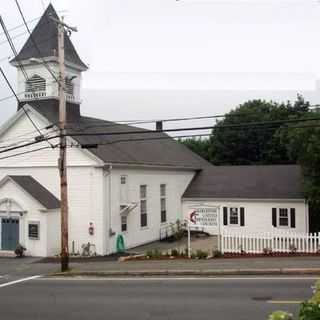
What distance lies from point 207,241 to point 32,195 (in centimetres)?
1132

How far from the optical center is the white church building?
2775 centimetres

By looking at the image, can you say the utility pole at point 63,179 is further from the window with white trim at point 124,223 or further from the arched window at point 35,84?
the arched window at point 35,84

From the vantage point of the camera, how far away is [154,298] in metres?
13.8

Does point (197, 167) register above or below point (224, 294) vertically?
above

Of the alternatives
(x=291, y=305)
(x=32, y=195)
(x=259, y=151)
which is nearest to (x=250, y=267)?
(x=291, y=305)

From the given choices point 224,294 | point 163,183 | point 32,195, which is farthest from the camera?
point 163,183

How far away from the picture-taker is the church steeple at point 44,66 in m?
30.8

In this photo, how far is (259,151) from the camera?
191 feet

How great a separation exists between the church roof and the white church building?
0.21 ft

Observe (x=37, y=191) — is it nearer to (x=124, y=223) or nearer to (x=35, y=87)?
(x=124, y=223)

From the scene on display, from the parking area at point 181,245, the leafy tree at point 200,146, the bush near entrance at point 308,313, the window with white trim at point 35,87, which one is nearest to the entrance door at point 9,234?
the parking area at point 181,245

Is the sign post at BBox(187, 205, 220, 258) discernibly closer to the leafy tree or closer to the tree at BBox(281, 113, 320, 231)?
the tree at BBox(281, 113, 320, 231)

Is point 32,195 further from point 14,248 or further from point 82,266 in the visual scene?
point 82,266

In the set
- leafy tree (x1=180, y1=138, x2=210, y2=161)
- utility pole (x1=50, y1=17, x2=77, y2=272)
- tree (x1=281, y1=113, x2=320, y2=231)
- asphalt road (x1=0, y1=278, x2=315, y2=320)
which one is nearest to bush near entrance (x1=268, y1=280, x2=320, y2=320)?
asphalt road (x1=0, y1=278, x2=315, y2=320)
